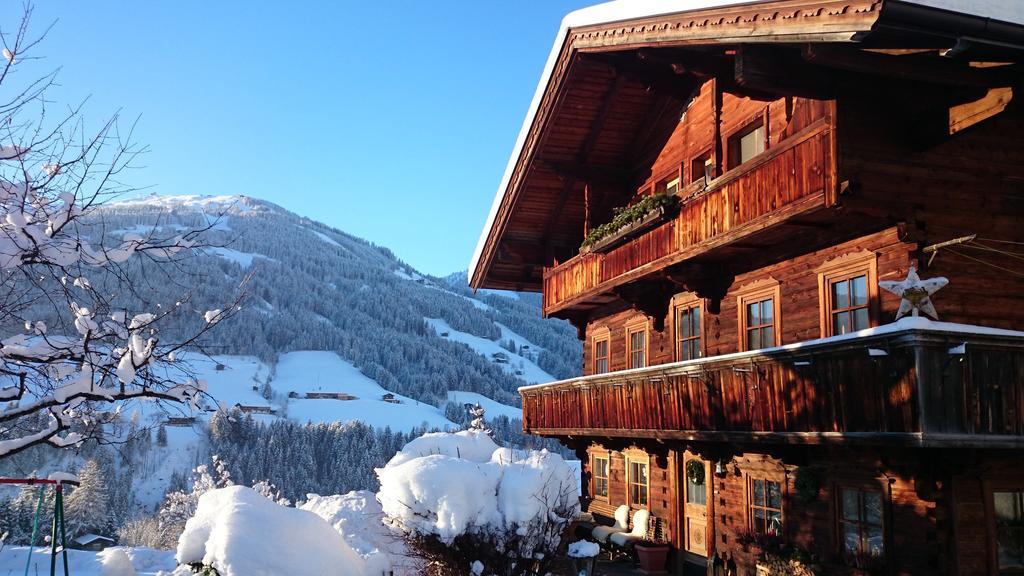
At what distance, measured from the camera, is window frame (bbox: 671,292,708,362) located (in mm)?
15758

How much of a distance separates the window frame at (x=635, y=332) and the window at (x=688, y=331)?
139 centimetres

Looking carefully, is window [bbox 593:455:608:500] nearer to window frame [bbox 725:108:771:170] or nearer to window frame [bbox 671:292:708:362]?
window frame [bbox 671:292:708:362]

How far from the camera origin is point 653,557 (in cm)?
1595

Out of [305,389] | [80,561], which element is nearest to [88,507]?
[80,561]

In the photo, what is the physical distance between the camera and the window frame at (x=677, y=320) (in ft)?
51.7

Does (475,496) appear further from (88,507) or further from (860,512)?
(88,507)

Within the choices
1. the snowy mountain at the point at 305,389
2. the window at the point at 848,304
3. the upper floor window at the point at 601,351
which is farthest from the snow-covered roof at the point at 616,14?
the snowy mountain at the point at 305,389

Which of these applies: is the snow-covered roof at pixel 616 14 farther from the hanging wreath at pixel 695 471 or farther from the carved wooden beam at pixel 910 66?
the hanging wreath at pixel 695 471

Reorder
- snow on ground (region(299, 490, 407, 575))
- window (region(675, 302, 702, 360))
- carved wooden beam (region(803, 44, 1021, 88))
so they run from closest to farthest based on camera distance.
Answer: carved wooden beam (region(803, 44, 1021, 88)), snow on ground (region(299, 490, 407, 575)), window (region(675, 302, 702, 360))

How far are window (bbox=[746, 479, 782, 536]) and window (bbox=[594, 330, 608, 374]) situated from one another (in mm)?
7226

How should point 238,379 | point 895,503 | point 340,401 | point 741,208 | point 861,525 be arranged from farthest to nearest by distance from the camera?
point 238,379 < point 340,401 < point 741,208 < point 861,525 < point 895,503

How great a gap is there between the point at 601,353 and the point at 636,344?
2.32 m

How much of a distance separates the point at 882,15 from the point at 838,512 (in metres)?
7.32

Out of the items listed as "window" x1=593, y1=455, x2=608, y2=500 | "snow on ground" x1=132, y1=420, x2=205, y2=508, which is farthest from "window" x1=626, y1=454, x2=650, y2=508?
"snow on ground" x1=132, y1=420, x2=205, y2=508
